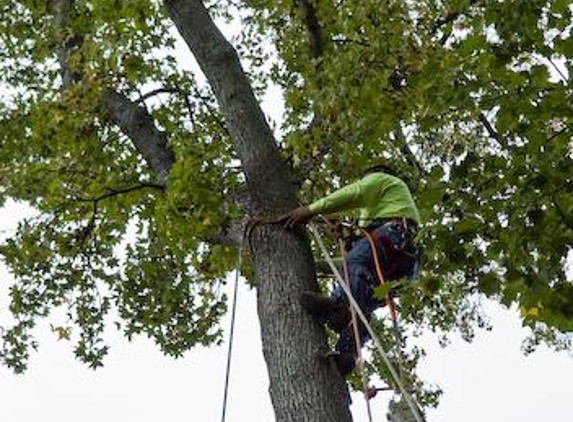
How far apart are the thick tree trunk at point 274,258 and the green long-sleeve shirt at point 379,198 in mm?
409

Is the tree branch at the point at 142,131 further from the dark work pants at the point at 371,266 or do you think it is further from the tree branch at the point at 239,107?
the dark work pants at the point at 371,266

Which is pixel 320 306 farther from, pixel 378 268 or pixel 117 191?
pixel 117 191

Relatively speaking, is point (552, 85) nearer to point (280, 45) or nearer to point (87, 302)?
point (280, 45)

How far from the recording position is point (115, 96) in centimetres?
721

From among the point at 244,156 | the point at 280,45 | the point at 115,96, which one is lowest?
the point at 244,156

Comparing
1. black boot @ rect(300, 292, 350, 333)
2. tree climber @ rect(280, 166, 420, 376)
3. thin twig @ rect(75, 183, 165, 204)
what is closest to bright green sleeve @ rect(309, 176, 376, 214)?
tree climber @ rect(280, 166, 420, 376)

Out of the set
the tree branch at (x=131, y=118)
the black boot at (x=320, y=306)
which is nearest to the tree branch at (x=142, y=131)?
the tree branch at (x=131, y=118)

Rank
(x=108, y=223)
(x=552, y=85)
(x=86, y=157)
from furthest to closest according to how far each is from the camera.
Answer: (x=108, y=223)
(x=86, y=157)
(x=552, y=85)

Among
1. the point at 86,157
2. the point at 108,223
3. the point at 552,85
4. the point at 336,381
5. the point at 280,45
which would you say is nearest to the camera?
the point at 552,85

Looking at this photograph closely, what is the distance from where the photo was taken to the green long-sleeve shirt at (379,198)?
→ 18.0 feet

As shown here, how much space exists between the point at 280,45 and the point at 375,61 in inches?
104

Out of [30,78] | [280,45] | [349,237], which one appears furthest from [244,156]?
[30,78]

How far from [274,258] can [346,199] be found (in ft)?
2.04

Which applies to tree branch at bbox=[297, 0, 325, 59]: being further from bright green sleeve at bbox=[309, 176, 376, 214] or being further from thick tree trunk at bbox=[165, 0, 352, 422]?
bright green sleeve at bbox=[309, 176, 376, 214]
